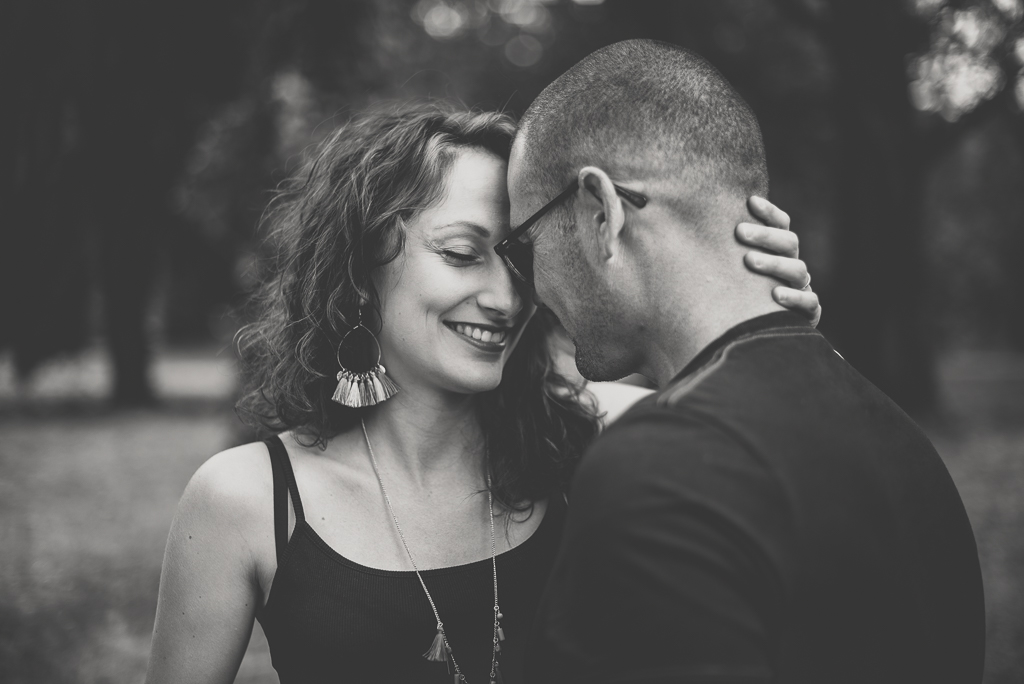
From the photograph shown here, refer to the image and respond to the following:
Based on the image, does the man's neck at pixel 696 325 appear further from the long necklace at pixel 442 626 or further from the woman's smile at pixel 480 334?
the long necklace at pixel 442 626

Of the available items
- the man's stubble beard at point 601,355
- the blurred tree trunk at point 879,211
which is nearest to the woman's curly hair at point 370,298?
the man's stubble beard at point 601,355

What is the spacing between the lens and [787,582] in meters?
1.27

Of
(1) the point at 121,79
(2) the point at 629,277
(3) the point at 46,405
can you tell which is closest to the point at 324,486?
(2) the point at 629,277

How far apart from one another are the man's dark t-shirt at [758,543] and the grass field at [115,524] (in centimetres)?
434

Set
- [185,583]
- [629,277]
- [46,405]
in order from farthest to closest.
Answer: [46,405] → [185,583] → [629,277]

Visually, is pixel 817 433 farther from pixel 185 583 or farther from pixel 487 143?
pixel 185 583

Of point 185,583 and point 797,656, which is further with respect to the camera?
point 185,583

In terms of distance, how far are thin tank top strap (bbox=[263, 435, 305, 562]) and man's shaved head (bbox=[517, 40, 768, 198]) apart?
1.09 m

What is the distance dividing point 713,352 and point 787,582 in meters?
0.45

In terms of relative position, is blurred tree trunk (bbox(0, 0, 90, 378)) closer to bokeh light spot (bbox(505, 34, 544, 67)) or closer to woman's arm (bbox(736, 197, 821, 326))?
woman's arm (bbox(736, 197, 821, 326))

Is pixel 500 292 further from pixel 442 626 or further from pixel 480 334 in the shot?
pixel 442 626

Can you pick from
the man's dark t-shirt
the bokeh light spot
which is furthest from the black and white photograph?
the bokeh light spot

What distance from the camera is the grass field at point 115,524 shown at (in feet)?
17.6

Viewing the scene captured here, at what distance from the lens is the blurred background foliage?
3775 millimetres
